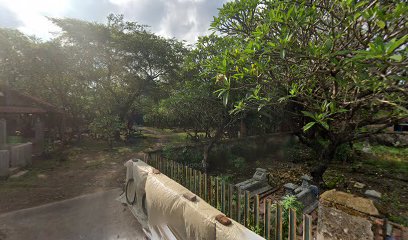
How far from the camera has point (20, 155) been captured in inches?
398

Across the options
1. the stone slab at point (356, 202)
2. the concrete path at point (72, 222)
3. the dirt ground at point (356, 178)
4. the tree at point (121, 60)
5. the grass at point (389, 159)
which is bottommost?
the concrete path at point (72, 222)

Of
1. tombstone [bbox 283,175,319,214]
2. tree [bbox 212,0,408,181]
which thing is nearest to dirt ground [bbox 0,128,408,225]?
tombstone [bbox 283,175,319,214]

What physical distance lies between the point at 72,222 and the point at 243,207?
4.39 m

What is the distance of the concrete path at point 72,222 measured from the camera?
15.6 ft

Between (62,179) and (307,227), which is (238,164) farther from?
(62,179)

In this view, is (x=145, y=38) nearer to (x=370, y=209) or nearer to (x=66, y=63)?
(x=66, y=63)

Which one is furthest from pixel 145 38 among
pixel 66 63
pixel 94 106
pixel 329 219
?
pixel 329 219

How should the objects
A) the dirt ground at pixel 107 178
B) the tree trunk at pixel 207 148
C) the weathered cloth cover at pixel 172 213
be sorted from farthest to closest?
the tree trunk at pixel 207 148, the dirt ground at pixel 107 178, the weathered cloth cover at pixel 172 213

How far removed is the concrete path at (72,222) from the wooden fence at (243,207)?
1.65 meters

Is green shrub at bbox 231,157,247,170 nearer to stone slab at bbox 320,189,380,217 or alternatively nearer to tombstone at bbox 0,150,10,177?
stone slab at bbox 320,189,380,217

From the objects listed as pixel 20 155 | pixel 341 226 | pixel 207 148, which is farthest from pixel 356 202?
pixel 20 155

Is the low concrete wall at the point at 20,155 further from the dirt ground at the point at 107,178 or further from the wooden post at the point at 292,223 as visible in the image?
the wooden post at the point at 292,223

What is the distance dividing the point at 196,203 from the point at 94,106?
59.1 ft

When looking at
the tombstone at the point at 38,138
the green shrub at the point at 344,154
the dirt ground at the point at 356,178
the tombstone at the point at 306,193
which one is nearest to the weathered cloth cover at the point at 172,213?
the tombstone at the point at 306,193
